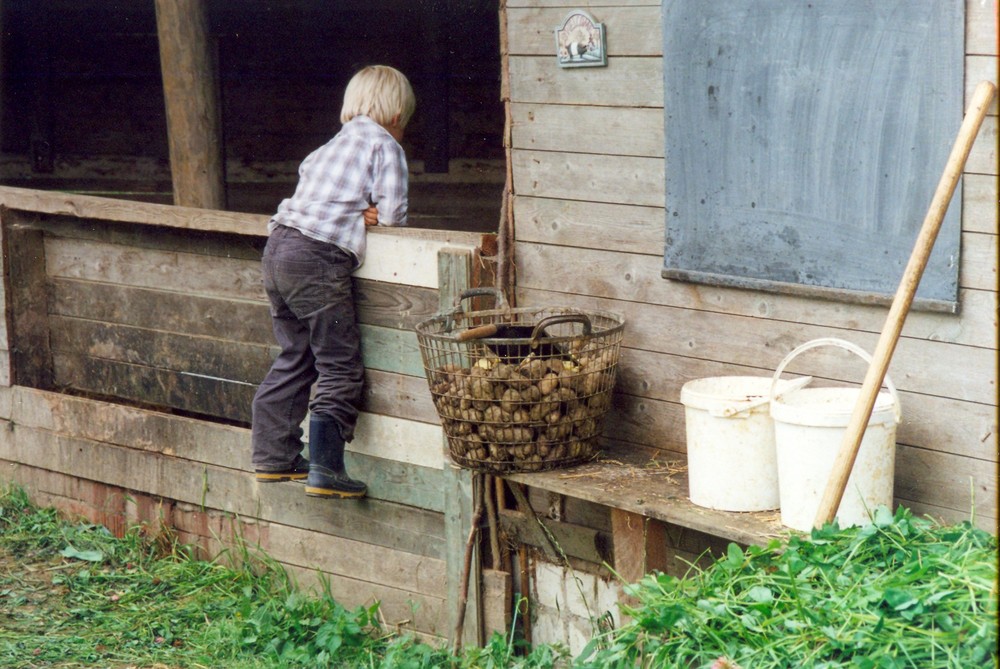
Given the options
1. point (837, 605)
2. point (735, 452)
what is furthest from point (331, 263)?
point (837, 605)

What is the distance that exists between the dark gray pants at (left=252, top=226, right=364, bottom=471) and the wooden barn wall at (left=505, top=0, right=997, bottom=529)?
0.70m

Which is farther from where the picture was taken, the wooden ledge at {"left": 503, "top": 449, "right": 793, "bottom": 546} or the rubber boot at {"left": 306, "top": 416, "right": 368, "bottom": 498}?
the rubber boot at {"left": 306, "top": 416, "right": 368, "bottom": 498}

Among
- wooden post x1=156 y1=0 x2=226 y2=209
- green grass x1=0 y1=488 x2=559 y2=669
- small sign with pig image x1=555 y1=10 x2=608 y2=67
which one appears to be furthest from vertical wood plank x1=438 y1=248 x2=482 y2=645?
wooden post x1=156 y1=0 x2=226 y2=209

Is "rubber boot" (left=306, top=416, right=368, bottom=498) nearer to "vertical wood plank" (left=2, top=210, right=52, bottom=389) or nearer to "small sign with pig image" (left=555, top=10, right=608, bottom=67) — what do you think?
"small sign with pig image" (left=555, top=10, right=608, bottom=67)

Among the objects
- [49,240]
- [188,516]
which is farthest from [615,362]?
[49,240]

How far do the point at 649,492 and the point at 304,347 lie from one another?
1621 millimetres

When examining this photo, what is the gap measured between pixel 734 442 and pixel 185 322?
2927 millimetres

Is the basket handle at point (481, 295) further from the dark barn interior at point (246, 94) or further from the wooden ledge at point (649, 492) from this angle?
the dark barn interior at point (246, 94)

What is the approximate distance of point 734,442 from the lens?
346cm

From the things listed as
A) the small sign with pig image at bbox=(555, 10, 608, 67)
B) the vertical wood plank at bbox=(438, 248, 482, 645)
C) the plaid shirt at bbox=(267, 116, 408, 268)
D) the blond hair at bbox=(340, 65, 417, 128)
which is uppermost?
the small sign with pig image at bbox=(555, 10, 608, 67)

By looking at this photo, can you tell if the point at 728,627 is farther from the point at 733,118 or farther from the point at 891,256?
the point at 733,118

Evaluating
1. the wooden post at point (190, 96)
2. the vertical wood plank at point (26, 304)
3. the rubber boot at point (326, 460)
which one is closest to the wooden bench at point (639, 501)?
the rubber boot at point (326, 460)

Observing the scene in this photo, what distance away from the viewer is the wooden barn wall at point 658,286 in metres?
3.23

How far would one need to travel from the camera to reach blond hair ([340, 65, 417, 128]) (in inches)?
181
